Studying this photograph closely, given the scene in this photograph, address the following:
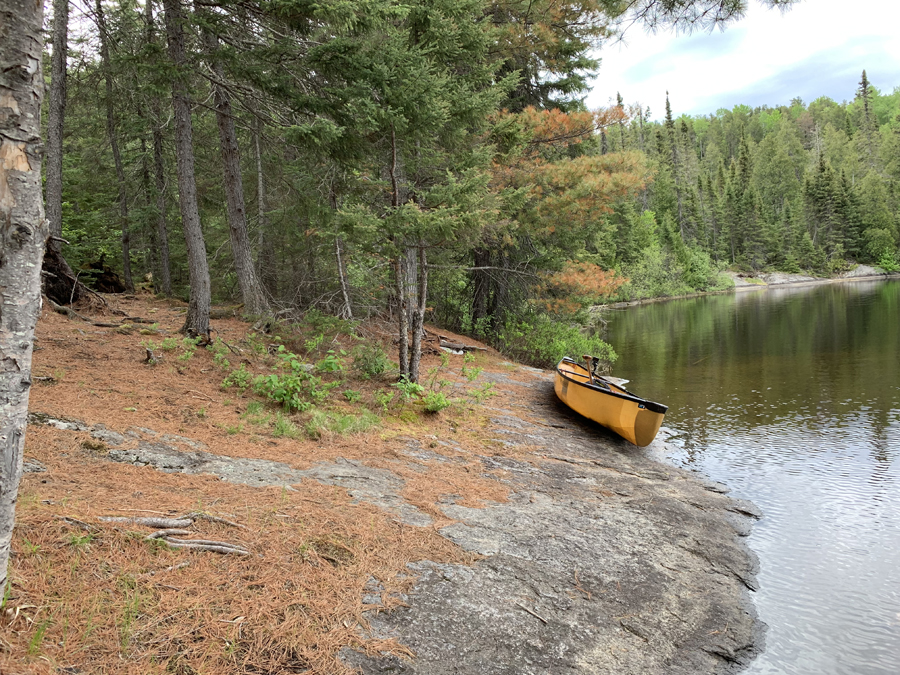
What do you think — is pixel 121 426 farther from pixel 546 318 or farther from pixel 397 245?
pixel 546 318

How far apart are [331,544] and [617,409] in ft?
21.6

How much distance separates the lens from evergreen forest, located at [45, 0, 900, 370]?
279 inches

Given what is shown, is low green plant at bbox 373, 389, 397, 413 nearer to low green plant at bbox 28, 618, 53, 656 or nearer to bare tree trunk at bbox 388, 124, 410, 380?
bare tree trunk at bbox 388, 124, 410, 380

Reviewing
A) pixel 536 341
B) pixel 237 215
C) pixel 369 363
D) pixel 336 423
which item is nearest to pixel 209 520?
pixel 336 423

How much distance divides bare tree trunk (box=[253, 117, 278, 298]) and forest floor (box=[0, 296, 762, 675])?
5.67 metres

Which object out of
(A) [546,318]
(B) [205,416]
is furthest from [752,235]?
(B) [205,416]

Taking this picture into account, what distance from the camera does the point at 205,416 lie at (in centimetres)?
635

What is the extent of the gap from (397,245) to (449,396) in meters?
3.11

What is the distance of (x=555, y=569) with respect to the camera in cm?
461

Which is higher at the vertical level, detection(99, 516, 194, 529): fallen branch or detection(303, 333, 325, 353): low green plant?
detection(303, 333, 325, 353): low green plant

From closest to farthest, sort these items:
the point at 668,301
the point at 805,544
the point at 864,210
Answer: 1. the point at 805,544
2. the point at 668,301
3. the point at 864,210

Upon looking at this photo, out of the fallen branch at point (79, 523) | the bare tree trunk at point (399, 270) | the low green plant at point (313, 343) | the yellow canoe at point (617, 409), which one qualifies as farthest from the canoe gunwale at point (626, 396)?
the fallen branch at point (79, 523)

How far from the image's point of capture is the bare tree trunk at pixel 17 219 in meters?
2.20

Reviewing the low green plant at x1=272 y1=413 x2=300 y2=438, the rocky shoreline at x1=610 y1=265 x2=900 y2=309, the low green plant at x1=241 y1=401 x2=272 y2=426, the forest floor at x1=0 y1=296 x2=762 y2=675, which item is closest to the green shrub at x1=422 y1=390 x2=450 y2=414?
the forest floor at x1=0 y1=296 x2=762 y2=675
